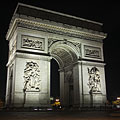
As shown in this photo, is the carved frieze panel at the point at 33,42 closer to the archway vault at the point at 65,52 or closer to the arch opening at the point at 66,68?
the archway vault at the point at 65,52

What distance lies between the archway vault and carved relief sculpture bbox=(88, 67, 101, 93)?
111 inches

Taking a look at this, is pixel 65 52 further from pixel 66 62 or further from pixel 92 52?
pixel 92 52

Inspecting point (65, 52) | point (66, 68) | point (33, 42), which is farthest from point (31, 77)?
point (66, 68)

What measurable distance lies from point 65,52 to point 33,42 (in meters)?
5.94

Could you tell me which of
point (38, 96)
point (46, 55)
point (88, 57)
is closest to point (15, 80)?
point (38, 96)

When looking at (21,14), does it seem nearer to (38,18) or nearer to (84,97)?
(38,18)

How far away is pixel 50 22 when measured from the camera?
24031 mm

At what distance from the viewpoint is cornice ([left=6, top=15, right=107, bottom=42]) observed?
22.6 m

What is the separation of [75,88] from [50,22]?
30.4ft

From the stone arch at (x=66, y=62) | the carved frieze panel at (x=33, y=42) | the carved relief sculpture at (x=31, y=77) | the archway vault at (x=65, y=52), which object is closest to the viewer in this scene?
the carved relief sculpture at (x=31, y=77)

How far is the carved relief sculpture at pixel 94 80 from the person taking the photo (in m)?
24.8

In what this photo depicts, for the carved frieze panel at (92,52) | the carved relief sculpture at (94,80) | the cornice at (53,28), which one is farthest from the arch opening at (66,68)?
the carved relief sculpture at (94,80)

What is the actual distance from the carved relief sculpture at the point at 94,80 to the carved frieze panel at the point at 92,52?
1928 mm

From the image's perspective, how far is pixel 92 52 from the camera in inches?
1048
